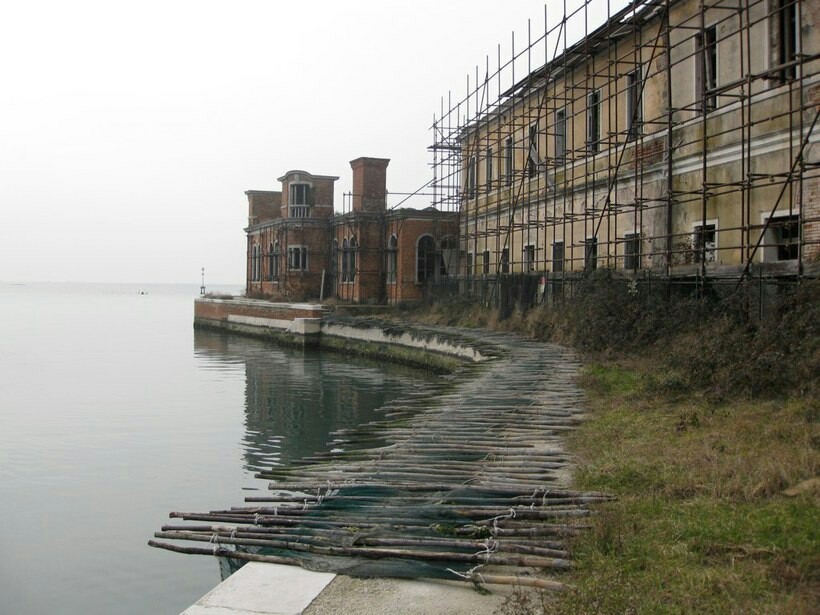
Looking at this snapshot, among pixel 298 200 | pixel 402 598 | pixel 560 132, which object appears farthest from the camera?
pixel 298 200

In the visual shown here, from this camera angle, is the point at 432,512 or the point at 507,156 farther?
the point at 507,156

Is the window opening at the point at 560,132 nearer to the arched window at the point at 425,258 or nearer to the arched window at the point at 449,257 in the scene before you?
the arched window at the point at 449,257

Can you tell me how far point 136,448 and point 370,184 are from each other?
28417 millimetres

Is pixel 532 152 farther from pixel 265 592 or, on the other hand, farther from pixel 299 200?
pixel 265 592

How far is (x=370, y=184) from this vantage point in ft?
139

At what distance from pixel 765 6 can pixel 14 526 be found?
16145mm

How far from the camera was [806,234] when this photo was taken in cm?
1420

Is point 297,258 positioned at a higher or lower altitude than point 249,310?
higher

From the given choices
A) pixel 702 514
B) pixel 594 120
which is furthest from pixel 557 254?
pixel 702 514

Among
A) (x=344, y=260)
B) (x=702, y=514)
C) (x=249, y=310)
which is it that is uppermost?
(x=344, y=260)

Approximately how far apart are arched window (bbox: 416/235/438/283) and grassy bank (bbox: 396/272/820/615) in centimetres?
2195

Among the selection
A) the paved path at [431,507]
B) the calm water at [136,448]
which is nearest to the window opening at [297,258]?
the calm water at [136,448]

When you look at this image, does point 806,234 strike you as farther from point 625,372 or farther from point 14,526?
point 14,526

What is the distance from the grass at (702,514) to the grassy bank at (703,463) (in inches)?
0.5
